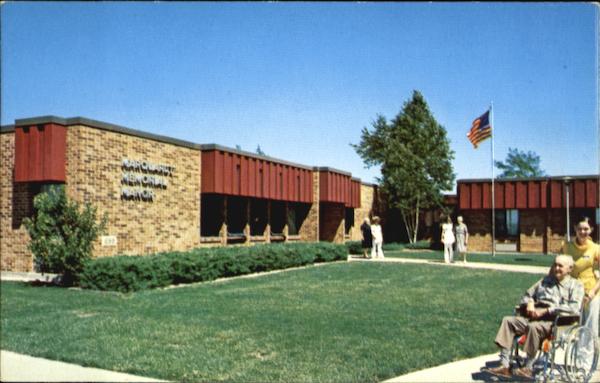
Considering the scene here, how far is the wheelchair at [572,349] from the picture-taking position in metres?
5.94

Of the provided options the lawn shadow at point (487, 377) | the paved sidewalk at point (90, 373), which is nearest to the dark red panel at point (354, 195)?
the paved sidewalk at point (90, 373)

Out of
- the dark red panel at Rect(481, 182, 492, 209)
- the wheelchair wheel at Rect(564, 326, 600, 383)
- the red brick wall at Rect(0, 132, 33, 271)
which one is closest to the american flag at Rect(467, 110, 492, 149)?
the dark red panel at Rect(481, 182, 492, 209)

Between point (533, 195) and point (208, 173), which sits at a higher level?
point (208, 173)

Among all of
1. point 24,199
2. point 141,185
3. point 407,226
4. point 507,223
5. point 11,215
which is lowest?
point 407,226

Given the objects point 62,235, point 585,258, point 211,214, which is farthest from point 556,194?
point 585,258

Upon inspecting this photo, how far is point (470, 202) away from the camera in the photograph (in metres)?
32.9

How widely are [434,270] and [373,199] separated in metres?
17.1

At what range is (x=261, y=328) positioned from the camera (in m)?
8.83

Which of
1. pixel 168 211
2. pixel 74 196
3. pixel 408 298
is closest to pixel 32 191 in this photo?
pixel 74 196

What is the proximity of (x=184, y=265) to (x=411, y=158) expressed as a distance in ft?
74.4

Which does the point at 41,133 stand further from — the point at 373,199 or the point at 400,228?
the point at 400,228

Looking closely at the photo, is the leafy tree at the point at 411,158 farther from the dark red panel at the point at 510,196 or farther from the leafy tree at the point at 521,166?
Result: the leafy tree at the point at 521,166

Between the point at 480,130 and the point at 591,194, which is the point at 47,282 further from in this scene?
the point at 591,194

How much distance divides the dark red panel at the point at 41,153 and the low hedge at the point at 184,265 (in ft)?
9.95
